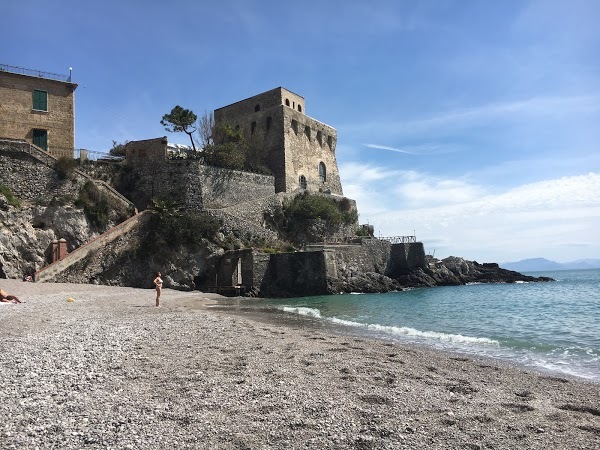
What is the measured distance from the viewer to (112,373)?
6.80 meters

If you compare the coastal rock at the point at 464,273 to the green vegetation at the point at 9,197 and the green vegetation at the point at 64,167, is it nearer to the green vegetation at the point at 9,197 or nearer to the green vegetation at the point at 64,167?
the green vegetation at the point at 64,167

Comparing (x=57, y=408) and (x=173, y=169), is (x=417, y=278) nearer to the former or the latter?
(x=173, y=169)

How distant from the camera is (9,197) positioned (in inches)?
934

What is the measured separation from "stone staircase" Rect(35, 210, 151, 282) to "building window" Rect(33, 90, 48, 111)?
979cm

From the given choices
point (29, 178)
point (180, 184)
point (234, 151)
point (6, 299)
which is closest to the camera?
point (6, 299)

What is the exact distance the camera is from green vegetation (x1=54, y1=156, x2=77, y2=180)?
2600 centimetres

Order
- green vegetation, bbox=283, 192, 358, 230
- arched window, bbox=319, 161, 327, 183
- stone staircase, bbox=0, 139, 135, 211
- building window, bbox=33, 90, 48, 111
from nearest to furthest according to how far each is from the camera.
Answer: stone staircase, bbox=0, 139, 135, 211 < building window, bbox=33, 90, 48, 111 < green vegetation, bbox=283, 192, 358, 230 < arched window, bbox=319, 161, 327, 183

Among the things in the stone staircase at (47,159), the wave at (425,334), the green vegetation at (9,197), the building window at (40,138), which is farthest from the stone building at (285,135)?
the wave at (425,334)

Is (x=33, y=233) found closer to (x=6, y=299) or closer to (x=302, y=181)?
(x=6, y=299)

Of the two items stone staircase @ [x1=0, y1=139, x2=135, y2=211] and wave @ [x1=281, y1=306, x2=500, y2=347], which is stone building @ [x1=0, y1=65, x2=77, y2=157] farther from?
wave @ [x1=281, y1=306, x2=500, y2=347]

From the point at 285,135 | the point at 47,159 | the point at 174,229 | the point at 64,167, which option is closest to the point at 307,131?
the point at 285,135

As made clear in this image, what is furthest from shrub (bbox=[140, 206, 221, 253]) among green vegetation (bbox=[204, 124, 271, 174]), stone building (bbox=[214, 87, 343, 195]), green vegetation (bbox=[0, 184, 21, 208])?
stone building (bbox=[214, 87, 343, 195])

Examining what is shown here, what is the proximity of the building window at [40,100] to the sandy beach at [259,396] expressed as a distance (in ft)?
72.3

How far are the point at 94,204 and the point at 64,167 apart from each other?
2806mm
